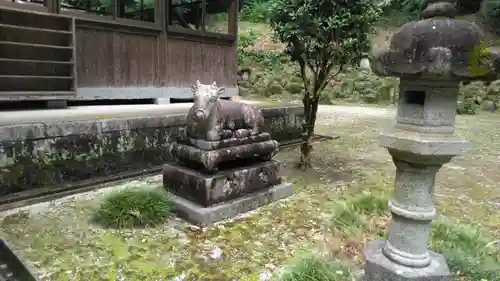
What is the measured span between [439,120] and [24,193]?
443cm

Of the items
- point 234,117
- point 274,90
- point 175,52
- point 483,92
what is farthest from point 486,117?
point 234,117

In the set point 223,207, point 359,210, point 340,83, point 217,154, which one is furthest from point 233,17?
point 340,83

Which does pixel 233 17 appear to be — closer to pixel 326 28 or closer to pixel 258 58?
pixel 326 28

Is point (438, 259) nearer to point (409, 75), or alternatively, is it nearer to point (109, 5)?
point (409, 75)

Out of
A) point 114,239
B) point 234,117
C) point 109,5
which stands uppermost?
point 109,5

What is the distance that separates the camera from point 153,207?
359cm

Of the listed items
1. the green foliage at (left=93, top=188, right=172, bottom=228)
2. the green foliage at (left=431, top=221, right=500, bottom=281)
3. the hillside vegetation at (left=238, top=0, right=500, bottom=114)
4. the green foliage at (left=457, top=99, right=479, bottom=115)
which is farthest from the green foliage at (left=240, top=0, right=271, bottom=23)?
the green foliage at (left=431, top=221, right=500, bottom=281)

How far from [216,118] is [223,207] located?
0.96 metres

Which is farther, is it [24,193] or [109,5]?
[109,5]

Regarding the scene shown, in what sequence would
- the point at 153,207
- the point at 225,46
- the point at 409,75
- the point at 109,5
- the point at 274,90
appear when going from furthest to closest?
the point at 274,90 < the point at 225,46 < the point at 109,5 < the point at 153,207 < the point at 409,75

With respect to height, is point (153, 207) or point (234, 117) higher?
point (234, 117)

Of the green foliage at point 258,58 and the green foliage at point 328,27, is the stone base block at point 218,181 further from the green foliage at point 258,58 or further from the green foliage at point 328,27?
the green foliage at point 258,58

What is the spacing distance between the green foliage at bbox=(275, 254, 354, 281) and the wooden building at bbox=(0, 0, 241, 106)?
17.0 feet

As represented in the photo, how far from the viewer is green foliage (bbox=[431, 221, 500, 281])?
258 cm
